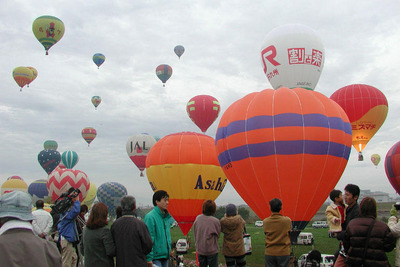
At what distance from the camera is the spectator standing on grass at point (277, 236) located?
465 cm

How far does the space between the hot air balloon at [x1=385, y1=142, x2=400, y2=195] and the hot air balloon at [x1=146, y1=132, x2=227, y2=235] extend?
846 centimetres

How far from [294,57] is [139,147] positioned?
20.4 metres

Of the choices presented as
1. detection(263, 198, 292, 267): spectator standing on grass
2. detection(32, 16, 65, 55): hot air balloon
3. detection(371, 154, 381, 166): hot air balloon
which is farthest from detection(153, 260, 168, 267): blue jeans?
detection(371, 154, 381, 166): hot air balloon

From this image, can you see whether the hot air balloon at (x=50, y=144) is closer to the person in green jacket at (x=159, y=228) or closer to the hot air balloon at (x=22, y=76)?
the hot air balloon at (x=22, y=76)

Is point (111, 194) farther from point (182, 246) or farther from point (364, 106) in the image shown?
point (364, 106)

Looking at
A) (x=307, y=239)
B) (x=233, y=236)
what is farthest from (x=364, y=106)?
(x=233, y=236)

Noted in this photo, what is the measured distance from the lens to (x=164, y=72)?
32.4 meters

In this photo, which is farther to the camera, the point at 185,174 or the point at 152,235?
the point at 185,174

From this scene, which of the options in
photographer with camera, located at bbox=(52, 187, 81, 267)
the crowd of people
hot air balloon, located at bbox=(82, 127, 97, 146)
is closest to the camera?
the crowd of people

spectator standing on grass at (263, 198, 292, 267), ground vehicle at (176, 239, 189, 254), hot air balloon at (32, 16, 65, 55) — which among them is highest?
hot air balloon at (32, 16, 65, 55)

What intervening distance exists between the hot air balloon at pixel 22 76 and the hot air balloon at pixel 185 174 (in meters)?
25.6

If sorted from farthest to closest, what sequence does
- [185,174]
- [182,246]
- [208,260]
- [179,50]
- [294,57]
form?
[179,50], [182,246], [185,174], [294,57], [208,260]

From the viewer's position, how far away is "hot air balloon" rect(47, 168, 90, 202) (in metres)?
27.5

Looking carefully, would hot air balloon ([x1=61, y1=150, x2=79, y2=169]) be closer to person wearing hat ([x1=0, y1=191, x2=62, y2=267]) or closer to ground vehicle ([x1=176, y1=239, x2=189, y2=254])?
ground vehicle ([x1=176, y1=239, x2=189, y2=254])
